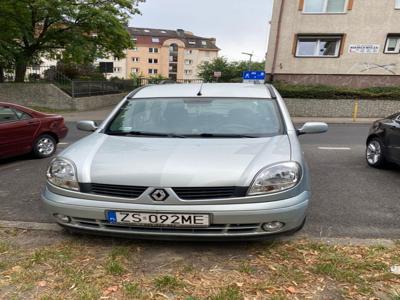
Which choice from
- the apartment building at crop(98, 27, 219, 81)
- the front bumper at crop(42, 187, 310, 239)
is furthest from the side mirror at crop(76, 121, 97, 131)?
the apartment building at crop(98, 27, 219, 81)

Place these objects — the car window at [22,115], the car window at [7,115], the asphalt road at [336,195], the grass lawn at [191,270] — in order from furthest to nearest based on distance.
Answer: the car window at [22,115]
the car window at [7,115]
the asphalt road at [336,195]
the grass lawn at [191,270]

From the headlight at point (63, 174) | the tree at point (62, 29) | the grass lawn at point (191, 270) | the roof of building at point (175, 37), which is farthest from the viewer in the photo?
the roof of building at point (175, 37)

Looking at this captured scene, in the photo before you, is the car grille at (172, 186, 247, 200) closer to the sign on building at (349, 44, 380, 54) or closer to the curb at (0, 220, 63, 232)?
the curb at (0, 220, 63, 232)

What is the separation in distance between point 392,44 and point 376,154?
52.9 ft

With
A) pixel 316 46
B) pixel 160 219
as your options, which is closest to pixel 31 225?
pixel 160 219

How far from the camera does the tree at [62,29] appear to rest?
16109mm

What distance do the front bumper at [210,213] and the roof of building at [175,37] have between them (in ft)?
240

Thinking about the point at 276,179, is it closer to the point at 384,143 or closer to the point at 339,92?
the point at 384,143

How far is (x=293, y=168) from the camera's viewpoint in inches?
106

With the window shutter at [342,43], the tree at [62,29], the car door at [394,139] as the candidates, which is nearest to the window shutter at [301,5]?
the window shutter at [342,43]

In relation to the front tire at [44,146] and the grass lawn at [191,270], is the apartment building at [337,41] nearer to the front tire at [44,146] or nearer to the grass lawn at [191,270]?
the front tire at [44,146]

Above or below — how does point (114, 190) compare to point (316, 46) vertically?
below

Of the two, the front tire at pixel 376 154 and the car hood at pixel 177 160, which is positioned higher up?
the car hood at pixel 177 160

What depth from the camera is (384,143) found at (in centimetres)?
575
